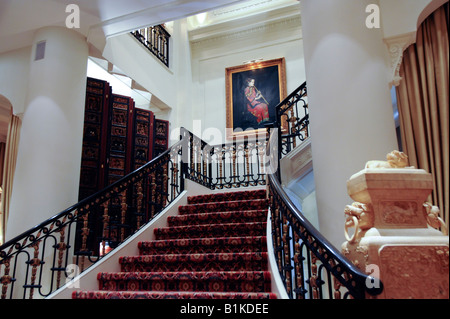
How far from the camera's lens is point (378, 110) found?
4.16 meters

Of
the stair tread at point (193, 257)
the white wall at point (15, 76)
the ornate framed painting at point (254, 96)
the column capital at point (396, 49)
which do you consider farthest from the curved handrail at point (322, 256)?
the ornate framed painting at point (254, 96)

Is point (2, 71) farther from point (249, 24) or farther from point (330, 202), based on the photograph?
point (249, 24)

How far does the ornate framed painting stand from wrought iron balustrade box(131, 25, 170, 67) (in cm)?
190

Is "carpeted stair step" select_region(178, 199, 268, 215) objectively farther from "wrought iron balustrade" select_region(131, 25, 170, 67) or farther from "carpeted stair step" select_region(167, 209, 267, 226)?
"wrought iron balustrade" select_region(131, 25, 170, 67)

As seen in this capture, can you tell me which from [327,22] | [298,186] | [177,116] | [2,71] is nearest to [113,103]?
[2,71]

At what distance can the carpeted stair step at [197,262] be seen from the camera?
4.02 meters

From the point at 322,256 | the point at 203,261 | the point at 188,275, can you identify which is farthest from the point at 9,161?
the point at 322,256

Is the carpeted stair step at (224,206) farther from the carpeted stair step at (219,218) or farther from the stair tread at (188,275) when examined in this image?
the stair tread at (188,275)

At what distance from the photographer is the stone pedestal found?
1935 millimetres

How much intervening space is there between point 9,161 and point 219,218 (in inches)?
173

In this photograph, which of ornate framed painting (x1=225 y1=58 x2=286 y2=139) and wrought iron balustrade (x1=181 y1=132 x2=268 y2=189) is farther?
ornate framed painting (x1=225 y1=58 x2=286 y2=139)

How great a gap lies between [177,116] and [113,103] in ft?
8.45

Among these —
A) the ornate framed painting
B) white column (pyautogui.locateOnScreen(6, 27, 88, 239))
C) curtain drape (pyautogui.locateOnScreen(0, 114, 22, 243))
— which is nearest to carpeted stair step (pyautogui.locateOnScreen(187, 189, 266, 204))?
white column (pyautogui.locateOnScreen(6, 27, 88, 239))

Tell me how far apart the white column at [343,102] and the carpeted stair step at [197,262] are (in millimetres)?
851
